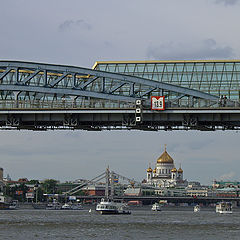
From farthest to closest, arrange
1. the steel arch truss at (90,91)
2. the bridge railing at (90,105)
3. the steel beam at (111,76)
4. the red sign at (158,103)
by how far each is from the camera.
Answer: the steel beam at (111,76)
the steel arch truss at (90,91)
the bridge railing at (90,105)
the red sign at (158,103)

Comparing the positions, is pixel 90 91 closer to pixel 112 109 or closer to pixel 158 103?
pixel 112 109

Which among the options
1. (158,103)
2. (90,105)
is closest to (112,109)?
(158,103)

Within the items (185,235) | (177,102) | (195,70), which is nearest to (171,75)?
(195,70)

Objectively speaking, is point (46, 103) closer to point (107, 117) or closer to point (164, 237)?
point (107, 117)

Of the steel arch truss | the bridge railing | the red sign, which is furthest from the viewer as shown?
the steel arch truss

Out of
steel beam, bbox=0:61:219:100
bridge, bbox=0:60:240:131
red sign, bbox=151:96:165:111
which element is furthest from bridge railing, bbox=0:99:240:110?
steel beam, bbox=0:61:219:100

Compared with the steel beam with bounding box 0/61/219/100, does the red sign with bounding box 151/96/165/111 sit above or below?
below

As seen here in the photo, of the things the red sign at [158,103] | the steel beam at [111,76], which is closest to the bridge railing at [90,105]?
the red sign at [158,103]

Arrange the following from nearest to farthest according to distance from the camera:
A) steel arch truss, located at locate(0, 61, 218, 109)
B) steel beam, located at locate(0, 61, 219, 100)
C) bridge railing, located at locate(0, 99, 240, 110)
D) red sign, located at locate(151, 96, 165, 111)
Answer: red sign, located at locate(151, 96, 165, 111)
bridge railing, located at locate(0, 99, 240, 110)
steel arch truss, located at locate(0, 61, 218, 109)
steel beam, located at locate(0, 61, 219, 100)

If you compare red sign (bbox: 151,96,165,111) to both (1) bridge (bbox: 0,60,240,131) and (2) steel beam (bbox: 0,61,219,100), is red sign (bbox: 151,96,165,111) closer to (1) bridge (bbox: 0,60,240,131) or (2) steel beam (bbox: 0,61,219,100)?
(1) bridge (bbox: 0,60,240,131)

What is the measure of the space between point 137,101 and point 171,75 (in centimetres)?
4911

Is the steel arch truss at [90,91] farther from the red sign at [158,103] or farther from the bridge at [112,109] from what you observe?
the red sign at [158,103]

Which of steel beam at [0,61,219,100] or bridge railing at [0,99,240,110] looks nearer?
bridge railing at [0,99,240,110]

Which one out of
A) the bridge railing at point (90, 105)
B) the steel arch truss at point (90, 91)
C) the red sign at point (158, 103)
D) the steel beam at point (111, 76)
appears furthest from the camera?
the steel beam at point (111, 76)
